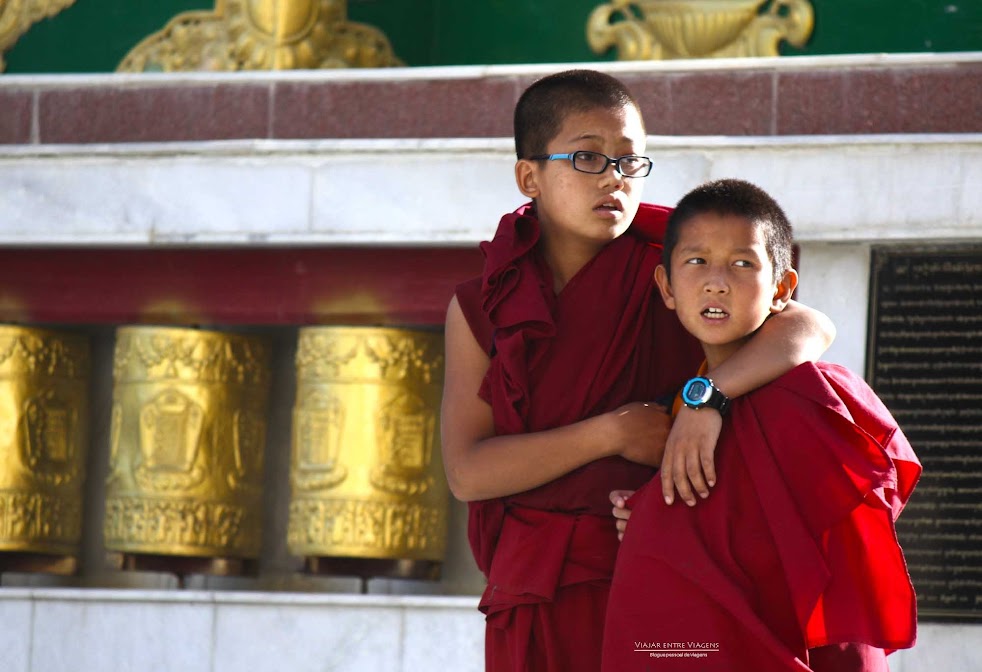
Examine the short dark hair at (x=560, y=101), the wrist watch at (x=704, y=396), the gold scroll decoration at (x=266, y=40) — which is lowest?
the wrist watch at (x=704, y=396)

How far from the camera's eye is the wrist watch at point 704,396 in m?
2.88

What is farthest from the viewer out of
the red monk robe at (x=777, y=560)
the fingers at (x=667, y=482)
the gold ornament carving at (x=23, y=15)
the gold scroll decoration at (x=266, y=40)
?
the gold ornament carving at (x=23, y=15)

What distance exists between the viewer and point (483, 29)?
7.82 m

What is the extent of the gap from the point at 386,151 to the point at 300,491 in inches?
58.5

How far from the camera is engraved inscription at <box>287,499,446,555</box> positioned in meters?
7.19

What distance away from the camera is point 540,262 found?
328 cm

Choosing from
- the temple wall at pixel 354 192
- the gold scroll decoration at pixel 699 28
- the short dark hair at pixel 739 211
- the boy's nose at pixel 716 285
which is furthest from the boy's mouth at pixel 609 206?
the gold scroll decoration at pixel 699 28

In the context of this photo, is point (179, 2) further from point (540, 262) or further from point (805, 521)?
point (805, 521)

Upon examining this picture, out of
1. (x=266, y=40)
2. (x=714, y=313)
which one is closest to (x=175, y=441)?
(x=266, y=40)

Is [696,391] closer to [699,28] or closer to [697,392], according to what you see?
[697,392]

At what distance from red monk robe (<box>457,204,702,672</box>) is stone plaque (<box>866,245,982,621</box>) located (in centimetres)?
342

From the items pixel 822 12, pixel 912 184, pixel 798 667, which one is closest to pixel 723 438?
pixel 798 667

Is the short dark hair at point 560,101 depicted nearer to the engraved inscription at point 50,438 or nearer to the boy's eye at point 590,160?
the boy's eye at point 590,160

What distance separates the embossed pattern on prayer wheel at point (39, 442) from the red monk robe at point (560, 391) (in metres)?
4.79
